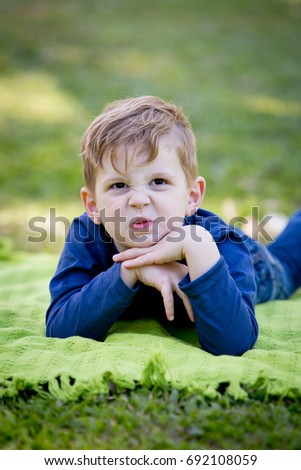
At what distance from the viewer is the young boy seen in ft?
6.54

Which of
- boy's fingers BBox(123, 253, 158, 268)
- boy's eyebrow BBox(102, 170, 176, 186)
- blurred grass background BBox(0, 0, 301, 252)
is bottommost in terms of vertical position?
boy's fingers BBox(123, 253, 158, 268)

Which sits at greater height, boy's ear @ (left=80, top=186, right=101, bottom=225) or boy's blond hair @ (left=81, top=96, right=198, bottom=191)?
boy's blond hair @ (left=81, top=96, right=198, bottom=191)

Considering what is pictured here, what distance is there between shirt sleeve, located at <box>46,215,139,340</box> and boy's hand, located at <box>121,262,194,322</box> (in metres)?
0.06

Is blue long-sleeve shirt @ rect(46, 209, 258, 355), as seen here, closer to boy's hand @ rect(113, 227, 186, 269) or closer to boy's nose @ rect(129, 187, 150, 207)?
boy's hand @ rect(113, 227, 186, 269)

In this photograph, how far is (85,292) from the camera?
7.02 feet

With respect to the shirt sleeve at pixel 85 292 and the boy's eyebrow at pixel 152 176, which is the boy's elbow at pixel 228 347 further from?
the boy's eyebrow at pixel 152 176

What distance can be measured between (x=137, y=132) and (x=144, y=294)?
23.0 inches

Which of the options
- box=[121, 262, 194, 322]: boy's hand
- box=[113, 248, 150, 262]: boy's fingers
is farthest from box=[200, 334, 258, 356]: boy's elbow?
box=[113, 248, 150, 262]: boy's fingers

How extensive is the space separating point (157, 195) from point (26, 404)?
78 centimetres

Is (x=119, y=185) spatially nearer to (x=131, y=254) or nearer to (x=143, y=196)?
(x=143, y=196)

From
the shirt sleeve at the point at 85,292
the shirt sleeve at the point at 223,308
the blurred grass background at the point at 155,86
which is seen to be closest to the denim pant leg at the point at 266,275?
the shirt sleeve at the point at 223,308

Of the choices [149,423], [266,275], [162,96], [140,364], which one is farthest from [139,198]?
[162,96]

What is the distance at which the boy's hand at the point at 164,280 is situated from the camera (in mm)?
2018

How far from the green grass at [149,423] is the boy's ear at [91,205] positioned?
76cm
